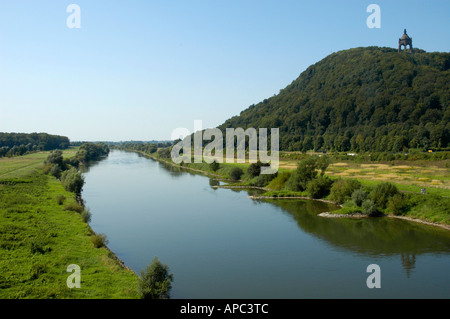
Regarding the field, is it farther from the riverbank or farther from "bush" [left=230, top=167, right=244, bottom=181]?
"bush" [left=230, top=167, right=244, bottom=181]

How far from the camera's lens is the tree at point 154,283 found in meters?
11.6

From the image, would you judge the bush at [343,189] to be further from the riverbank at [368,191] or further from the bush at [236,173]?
the bush at [236,173]

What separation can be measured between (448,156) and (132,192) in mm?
38174

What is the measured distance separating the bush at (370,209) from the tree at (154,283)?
1797cm

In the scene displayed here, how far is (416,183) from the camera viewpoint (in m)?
30.4

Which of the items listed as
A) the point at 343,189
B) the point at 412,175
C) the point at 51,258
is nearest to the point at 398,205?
the point at 343,189

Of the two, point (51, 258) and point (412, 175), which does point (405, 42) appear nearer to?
point (412, 175)

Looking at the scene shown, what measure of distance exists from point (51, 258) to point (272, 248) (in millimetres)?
10546

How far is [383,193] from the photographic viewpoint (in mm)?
26125

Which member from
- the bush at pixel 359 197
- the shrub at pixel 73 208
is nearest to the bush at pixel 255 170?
the bush at pixel 359 197

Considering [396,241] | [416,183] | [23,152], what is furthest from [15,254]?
[23,152]

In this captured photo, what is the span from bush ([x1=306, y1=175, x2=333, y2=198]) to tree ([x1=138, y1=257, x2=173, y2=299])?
2291 cm

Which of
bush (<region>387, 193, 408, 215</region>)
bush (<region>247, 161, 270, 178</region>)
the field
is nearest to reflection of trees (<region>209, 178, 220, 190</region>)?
bush (<region>247, 161, 270, 178</region>)
